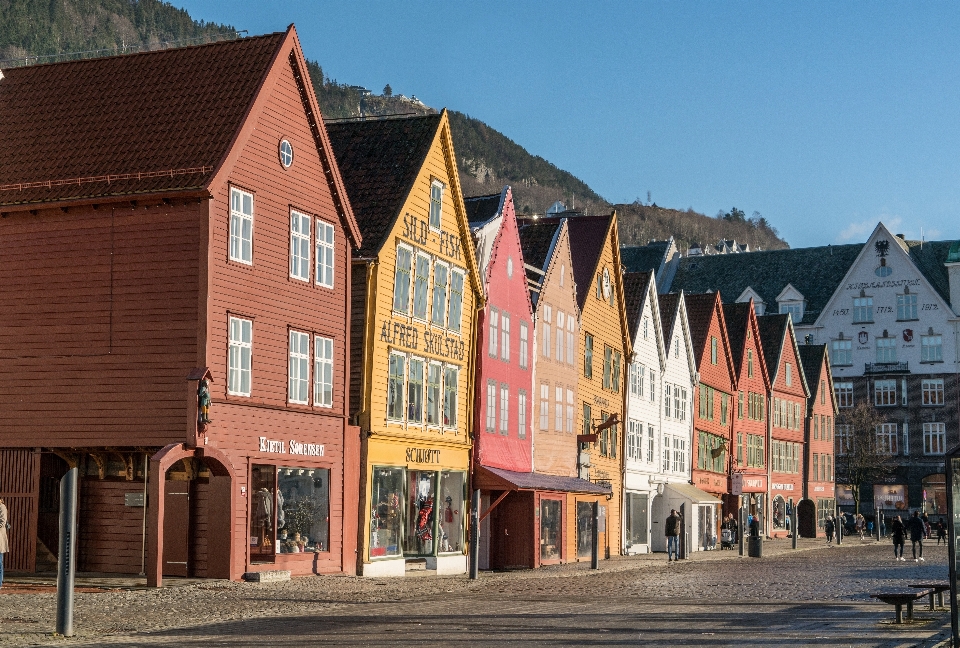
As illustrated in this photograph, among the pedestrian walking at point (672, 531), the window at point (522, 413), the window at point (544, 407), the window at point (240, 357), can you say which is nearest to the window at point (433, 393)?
the window at point (522, 413)

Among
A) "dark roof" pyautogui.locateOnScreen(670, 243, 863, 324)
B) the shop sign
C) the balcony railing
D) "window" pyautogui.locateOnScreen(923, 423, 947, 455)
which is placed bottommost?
the shop sign

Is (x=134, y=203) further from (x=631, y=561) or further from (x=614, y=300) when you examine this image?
(x=614, y=300)

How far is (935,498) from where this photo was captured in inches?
3996

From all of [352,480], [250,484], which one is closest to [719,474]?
[352,480]

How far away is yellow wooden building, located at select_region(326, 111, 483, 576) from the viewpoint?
3553 cm

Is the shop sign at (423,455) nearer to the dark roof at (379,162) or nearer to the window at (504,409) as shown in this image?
the window at (504,409)

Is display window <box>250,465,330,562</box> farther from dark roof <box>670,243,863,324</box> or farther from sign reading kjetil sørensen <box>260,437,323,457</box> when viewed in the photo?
dark roof <box>670,243,863,324</box>

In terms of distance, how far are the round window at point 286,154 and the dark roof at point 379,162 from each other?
403cm

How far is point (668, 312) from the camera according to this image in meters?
64.4

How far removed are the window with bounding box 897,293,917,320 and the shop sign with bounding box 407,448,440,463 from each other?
69.9 m

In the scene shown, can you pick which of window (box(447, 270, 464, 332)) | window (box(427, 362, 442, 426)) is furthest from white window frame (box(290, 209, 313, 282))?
window (box(447, 270, 464, 332))

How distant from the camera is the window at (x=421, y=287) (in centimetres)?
3797

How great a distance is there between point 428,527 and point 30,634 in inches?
827

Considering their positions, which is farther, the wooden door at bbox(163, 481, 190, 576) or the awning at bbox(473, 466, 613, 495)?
the awning at bbox(473, 466, 613, 495)
